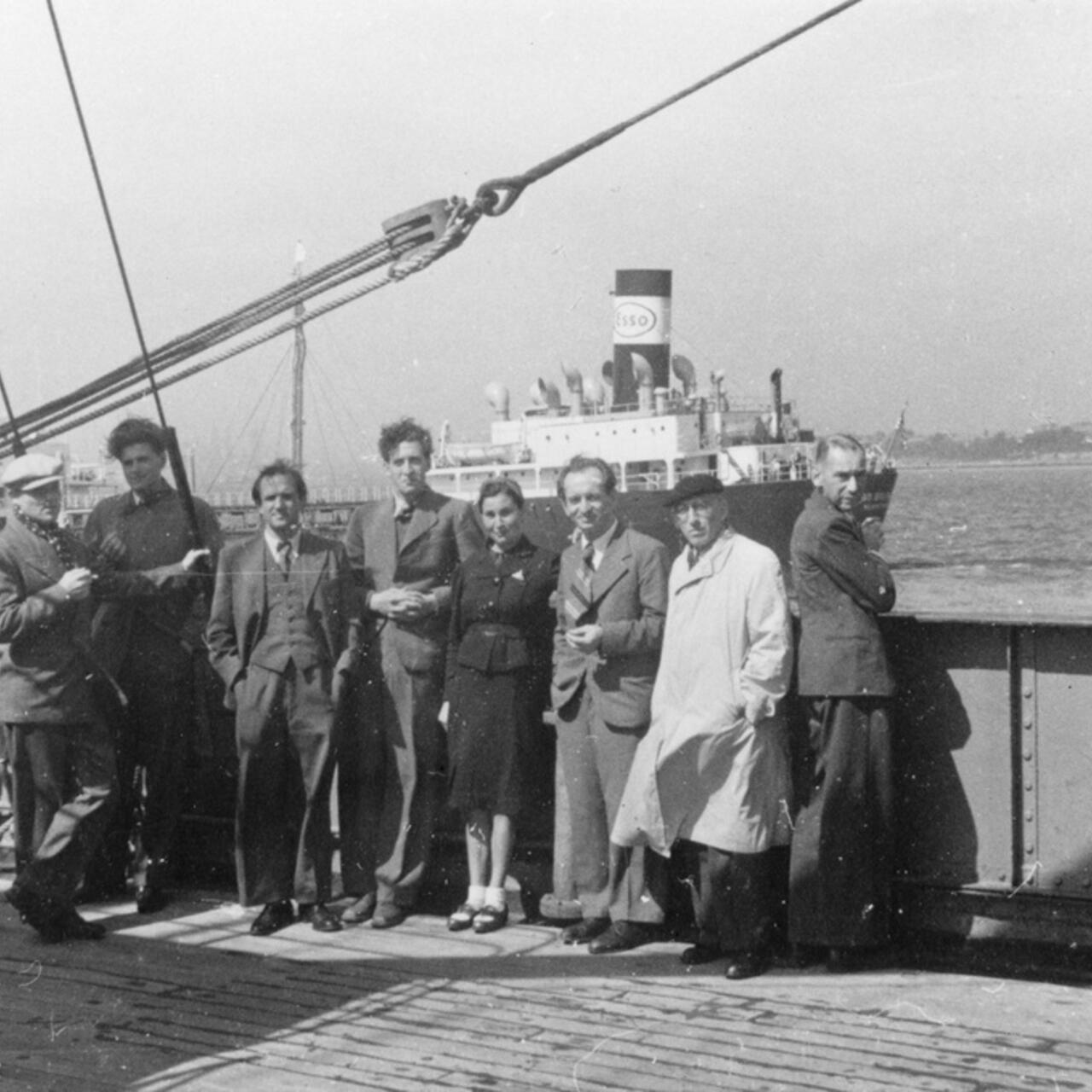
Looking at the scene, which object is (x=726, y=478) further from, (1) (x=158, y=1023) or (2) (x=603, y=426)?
(1) (x=158, y=1023)

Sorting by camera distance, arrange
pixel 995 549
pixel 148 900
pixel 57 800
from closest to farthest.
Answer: pixel 57 800, pixel 148 900, pixel 995 549

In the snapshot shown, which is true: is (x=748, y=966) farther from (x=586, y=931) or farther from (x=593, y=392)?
(x=593, y=392)

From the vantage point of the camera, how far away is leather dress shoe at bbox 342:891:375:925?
586 cm

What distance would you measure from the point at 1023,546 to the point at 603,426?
159 feet

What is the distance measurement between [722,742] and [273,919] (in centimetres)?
175

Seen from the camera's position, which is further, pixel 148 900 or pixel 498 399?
pixel 498 399

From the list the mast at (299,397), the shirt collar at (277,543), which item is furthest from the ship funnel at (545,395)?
the shirt collar at (277,543)

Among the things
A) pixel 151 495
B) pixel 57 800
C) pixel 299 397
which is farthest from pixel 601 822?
pixel 299 397

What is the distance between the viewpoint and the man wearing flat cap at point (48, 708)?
5605mm

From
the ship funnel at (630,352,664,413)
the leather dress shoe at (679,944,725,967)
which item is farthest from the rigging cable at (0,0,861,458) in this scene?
the ship funnel at (630,352,664,413)

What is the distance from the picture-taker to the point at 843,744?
16.9 feet

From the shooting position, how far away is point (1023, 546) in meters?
82.8

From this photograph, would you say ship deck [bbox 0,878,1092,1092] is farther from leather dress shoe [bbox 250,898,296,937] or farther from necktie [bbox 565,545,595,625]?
necktie [bbox 565,545,595,625]

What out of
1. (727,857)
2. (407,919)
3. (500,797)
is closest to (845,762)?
(727,857)
